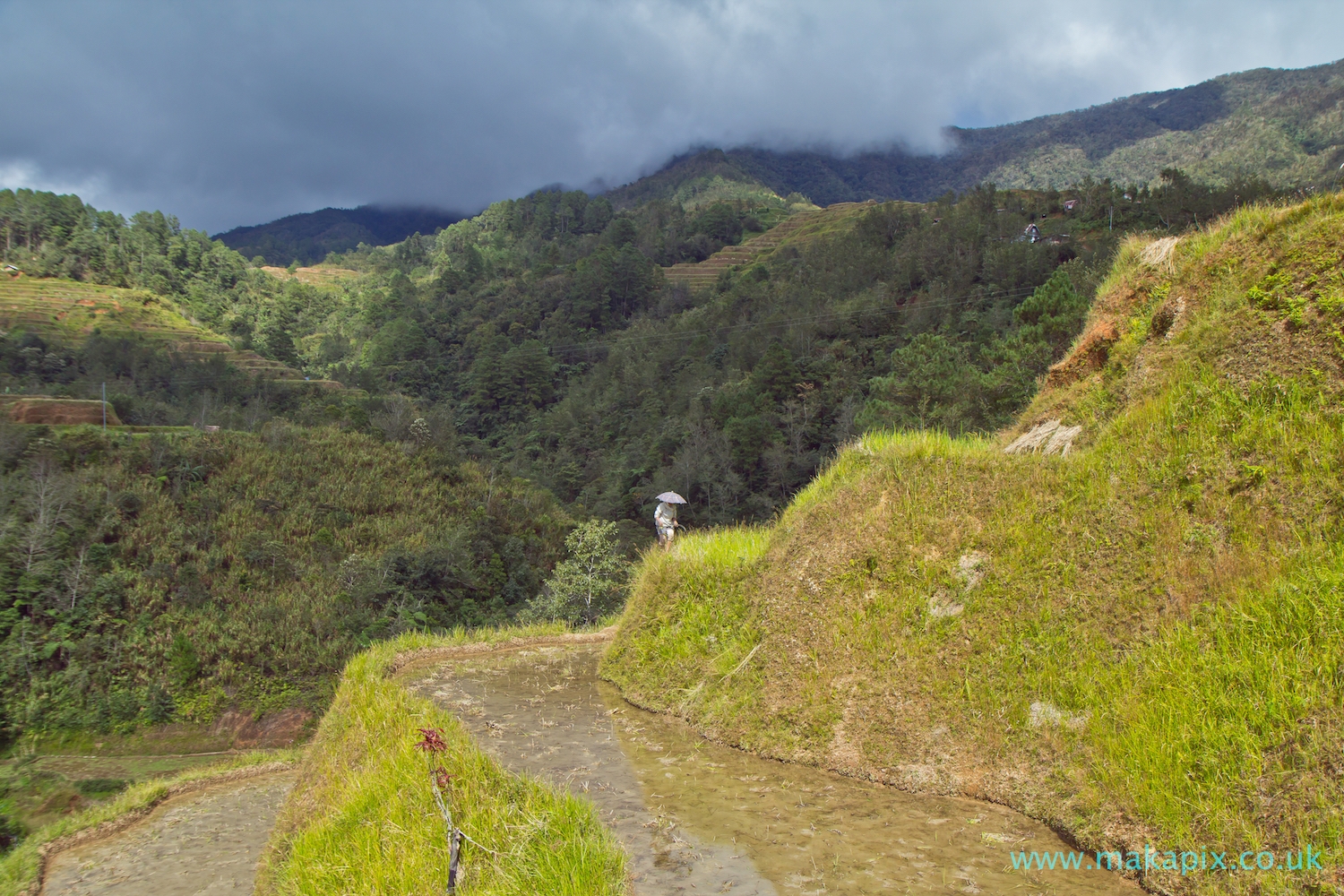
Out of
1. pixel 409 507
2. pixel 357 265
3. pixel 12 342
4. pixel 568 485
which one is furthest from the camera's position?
pixel 357 265

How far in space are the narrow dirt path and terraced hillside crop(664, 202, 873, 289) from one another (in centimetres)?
9456

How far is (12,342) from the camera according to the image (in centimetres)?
5266

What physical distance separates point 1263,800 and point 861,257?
74.2m

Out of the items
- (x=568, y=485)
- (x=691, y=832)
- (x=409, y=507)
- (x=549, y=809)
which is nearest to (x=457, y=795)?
(x=549, y=809)

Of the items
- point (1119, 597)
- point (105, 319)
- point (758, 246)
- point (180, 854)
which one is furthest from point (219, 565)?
point (758, 246)

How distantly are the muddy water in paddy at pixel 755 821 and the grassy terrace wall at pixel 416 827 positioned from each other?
38 centimetres

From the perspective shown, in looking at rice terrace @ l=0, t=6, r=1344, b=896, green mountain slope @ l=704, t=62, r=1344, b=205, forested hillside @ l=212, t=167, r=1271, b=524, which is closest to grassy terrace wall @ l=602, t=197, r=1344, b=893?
rice terrace @ l=0, t=6, r=1344, b=896

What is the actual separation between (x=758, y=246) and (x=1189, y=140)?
66.8 m

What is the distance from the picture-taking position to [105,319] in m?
64.6

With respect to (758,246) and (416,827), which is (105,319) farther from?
(758,246)

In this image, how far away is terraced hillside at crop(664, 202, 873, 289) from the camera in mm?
104625

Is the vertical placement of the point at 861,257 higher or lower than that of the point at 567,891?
higher

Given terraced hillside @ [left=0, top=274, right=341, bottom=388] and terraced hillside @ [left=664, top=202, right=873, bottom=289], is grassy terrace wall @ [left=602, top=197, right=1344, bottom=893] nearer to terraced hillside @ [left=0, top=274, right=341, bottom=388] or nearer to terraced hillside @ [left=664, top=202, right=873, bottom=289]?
terraced hillside @ [left=0, top=274, right=341, bottom=388]

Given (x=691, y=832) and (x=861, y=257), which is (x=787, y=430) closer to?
(x=861, y=257)
